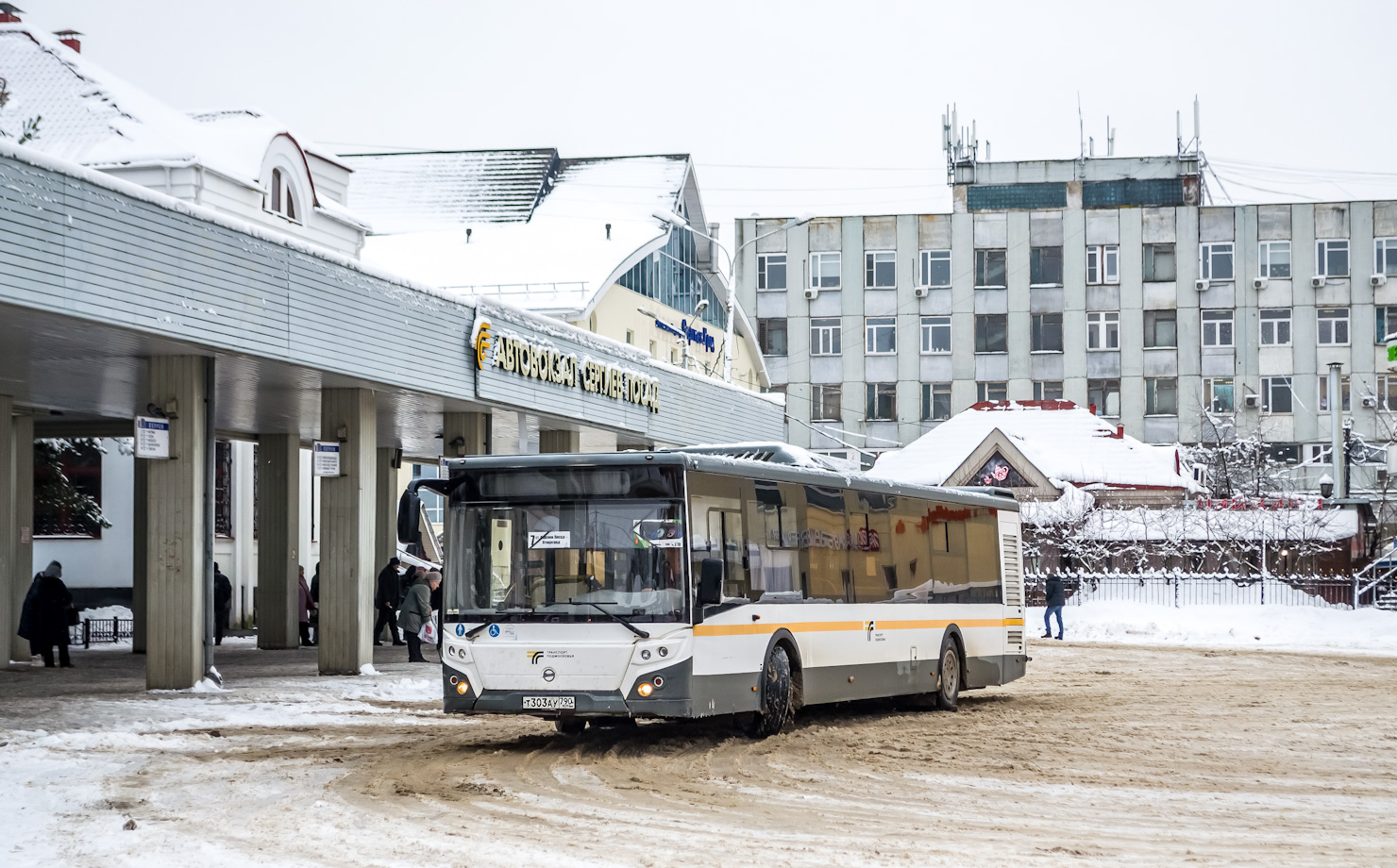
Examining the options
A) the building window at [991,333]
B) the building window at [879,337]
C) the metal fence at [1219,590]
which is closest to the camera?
the metal fence at [1219,590]

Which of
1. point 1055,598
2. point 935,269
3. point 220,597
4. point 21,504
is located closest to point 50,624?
point 21,504

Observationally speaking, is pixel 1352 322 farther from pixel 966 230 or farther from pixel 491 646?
pixel 491 646

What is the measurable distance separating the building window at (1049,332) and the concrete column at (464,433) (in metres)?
49.6

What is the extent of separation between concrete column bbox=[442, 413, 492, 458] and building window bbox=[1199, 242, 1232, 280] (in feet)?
168

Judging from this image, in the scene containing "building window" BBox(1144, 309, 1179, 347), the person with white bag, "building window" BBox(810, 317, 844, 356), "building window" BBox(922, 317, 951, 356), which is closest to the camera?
the person with white bag

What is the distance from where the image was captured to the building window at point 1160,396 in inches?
2923

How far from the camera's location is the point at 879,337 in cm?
7650

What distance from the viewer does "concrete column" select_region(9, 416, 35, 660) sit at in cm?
2783

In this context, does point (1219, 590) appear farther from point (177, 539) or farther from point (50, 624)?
point (177, 539)

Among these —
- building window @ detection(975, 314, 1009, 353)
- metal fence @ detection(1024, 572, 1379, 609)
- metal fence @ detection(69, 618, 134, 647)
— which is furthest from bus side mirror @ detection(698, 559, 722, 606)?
building window @ detection(975, 314, 1009, 353)

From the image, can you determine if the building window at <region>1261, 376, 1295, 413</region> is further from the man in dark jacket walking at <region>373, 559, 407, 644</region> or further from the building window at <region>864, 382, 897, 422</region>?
the man in dark jacket walking at <region>373, 559, 407, 644</region>

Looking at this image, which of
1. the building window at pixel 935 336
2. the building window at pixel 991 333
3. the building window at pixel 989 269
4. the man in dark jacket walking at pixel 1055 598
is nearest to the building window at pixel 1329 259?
the building window at pixel 989 269

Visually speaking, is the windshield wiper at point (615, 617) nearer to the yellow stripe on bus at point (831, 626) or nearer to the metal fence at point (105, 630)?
the yellow stripe on bus at point (831, 626)

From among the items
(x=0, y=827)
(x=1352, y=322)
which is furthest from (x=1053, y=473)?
(x=0, y=827)
